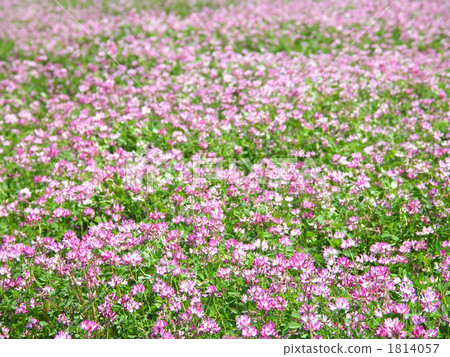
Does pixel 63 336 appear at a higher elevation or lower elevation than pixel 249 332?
lower

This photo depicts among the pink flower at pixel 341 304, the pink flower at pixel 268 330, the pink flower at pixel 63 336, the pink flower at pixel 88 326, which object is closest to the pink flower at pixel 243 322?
the pink flower at pixel 268 330

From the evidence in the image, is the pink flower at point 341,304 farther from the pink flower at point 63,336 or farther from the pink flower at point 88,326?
the pink flower at point 63,336

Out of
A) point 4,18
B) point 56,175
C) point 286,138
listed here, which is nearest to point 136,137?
point 56,175

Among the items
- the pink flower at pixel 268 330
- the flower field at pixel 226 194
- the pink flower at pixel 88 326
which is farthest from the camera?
the flower field at pixel 226 194

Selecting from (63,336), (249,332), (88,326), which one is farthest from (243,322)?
(63,336)

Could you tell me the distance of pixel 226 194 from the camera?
4855 millimetres

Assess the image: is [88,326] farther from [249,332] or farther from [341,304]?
[341,304]

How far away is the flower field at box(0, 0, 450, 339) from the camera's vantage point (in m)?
3.48

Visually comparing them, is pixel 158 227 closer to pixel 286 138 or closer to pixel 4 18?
pixel 286 138

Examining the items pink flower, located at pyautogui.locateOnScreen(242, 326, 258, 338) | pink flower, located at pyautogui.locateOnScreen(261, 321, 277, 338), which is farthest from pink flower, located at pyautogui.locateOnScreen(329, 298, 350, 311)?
pink flower, located at pyautogui.locateOnScreen(242, 326, 258, 338)

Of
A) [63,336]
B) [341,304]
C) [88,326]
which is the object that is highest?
[341,304]

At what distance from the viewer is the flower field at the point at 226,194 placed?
11.4ft

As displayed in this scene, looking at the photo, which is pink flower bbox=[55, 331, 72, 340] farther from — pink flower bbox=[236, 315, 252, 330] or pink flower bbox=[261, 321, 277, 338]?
pink flower bbox=[261, 321, 277, 338]

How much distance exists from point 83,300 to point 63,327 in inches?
10.4
